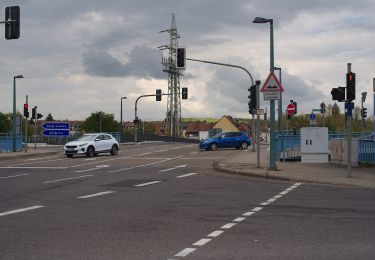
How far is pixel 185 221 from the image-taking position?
1043cm

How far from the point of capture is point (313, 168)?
77.8 ft

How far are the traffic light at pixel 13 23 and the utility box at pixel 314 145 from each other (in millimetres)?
12887

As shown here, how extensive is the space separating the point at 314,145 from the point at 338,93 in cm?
815

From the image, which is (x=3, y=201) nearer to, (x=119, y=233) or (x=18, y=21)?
(x=119, y=233)

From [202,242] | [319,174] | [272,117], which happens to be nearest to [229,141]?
[272,117]

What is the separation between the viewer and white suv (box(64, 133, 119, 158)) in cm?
3712

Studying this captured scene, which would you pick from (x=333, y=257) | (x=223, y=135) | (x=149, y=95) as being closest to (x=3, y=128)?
(x=149, y=95)

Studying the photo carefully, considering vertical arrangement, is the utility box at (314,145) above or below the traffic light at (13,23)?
below

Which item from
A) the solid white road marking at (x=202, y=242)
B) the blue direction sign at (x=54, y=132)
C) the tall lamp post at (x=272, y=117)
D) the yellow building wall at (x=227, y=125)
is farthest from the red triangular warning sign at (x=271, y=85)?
the yellow building wall at (x=227, y=125)

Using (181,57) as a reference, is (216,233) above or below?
below

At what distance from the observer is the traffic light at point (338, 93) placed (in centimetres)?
1925

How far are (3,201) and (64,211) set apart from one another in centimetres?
246

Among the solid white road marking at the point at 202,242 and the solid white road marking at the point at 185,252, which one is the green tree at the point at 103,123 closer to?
the solid white road marking at the point at 202,242

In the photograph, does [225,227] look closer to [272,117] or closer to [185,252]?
[185,252]
